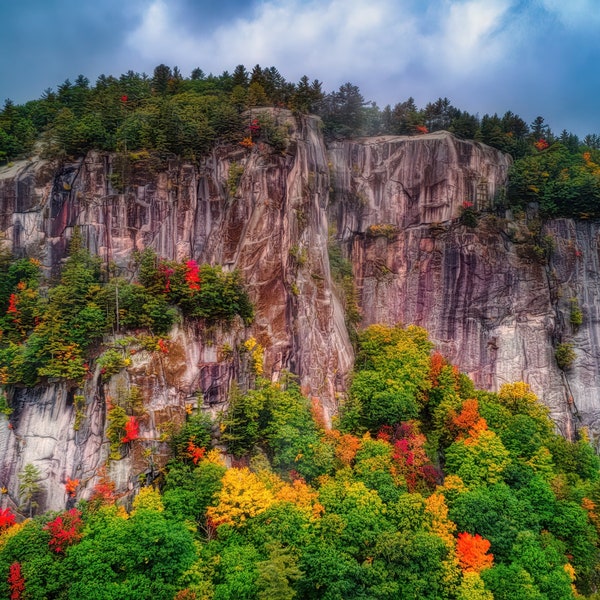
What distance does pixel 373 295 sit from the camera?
3706 centimetres

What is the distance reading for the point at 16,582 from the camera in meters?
17.2

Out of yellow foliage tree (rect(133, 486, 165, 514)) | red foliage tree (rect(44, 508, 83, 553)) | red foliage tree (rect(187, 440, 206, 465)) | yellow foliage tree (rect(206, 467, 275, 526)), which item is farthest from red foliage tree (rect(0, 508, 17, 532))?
yellow foliage tree (rect(206, 467, 275, 526))

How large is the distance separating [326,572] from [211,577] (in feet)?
16.3

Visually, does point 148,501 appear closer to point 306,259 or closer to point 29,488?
point 29,488

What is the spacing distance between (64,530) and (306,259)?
20.6 m

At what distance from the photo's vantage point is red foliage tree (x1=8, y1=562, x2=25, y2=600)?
17.1 meters

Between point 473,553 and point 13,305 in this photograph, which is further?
point 13,305

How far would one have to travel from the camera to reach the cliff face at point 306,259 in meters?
23.1

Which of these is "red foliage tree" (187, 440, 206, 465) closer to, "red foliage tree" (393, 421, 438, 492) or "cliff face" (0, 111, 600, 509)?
"cliff face" (0, 111, 600, 509)

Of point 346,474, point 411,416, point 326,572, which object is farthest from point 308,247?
point 326,572

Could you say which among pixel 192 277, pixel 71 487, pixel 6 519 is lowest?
pixel 6 519

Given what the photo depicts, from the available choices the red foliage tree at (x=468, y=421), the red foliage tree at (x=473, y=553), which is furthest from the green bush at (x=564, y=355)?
the red foliage tree at (x=473, y=553)

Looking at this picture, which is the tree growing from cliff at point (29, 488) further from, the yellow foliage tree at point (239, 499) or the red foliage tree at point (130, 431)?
the yellow foliage tree at point (239, 499)

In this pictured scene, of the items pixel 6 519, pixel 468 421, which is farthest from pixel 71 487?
pixel 468 421
